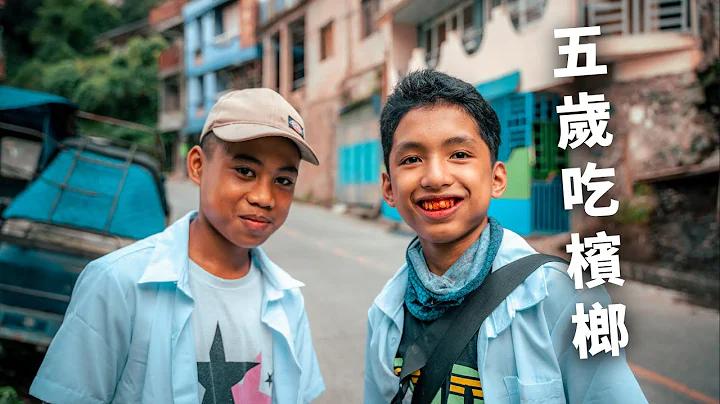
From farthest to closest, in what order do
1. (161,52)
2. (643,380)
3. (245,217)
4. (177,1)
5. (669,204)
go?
(161,52), (177,1), (669,204), (643,380), (245,217)

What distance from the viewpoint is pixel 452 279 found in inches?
58.2

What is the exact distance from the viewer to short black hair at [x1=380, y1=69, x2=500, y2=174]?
1.48 m

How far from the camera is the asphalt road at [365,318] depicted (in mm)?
3770

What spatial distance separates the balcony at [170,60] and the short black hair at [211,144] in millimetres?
25323

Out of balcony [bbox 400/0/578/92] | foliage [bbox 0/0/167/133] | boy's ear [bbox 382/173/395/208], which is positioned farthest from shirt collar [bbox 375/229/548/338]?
balcony [bbox 400/0/578/92]

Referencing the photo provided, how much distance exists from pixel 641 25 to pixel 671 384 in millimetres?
6992

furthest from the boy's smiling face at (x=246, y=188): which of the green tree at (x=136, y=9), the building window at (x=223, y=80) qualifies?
the green tree at (x=136, y=9)

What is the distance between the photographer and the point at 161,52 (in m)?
26.8

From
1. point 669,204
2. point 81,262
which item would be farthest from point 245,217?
point 669,204

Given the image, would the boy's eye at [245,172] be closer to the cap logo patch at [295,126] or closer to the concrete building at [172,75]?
the cap logo patch at [295,126]

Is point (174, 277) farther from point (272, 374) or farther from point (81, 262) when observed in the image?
point (81, 262)

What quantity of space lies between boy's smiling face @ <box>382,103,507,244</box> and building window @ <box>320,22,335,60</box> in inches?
589

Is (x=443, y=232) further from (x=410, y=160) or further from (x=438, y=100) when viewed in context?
(x=438, y=100)

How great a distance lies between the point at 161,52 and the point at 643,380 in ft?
88.6
